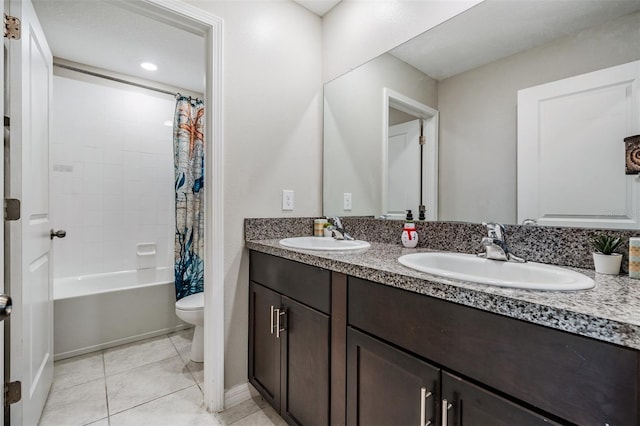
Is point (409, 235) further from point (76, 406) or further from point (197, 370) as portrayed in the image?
point (76, 406)

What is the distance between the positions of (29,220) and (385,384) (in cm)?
157

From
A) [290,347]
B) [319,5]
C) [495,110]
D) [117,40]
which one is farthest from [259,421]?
[117,40]

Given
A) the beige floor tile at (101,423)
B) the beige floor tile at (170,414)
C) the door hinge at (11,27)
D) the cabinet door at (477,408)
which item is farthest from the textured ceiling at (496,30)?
the beige floor tile at (101,423)

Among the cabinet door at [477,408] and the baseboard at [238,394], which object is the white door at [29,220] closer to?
the baseboard at [238,394]

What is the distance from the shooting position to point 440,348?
747 millimetres

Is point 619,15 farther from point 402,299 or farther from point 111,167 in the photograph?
point 111,167

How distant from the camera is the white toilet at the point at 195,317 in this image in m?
1.95

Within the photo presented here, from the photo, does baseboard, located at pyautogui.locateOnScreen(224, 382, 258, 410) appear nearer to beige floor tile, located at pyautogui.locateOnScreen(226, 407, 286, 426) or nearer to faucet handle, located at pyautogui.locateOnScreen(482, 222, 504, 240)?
beige floor tile, located at pyautogui.locateOnScreen(226, 407, 286, 426)

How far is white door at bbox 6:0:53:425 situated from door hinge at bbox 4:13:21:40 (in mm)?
22

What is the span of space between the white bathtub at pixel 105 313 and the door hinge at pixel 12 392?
100 cm

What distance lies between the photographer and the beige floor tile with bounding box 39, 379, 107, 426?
1459mm

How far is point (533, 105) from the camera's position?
3.52 feet

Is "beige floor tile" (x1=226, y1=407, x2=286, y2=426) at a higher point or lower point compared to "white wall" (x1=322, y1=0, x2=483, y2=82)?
lower

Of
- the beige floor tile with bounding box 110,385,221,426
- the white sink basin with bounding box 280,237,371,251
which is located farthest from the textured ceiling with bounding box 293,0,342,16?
the beige floor tile with bounding box 110,385,221,426
